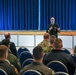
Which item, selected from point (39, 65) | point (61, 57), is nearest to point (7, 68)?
point (39, 65)

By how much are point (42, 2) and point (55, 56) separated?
10.8 m

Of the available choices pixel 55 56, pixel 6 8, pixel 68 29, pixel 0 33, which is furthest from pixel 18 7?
pixel 55 56

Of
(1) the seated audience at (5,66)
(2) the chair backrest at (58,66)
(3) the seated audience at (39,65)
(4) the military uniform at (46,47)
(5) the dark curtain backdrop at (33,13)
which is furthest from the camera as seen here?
(5) the dark curtain backdrop at (33,13)

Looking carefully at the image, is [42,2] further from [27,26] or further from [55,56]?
[55,56]

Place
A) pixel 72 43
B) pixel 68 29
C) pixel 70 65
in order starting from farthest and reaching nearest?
pixel 68 29 < pixel 72 43 < pixel 70 65

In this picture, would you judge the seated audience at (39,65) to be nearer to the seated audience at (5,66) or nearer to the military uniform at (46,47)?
the seated audience at (5,66)

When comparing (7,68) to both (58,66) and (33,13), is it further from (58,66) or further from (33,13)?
(33,13)

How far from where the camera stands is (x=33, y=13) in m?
15.7

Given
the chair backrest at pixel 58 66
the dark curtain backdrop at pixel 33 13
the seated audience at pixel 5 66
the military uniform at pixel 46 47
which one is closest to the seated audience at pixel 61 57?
the chair backrest at pixel 58 66

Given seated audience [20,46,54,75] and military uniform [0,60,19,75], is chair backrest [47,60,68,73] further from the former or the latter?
military uniform [0,60,19,75]

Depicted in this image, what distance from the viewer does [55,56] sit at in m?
5.09

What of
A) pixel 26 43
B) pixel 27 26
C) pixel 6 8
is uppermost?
pixel 6 8

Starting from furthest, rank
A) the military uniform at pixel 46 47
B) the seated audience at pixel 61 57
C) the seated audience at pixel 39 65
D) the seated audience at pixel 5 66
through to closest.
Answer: the military uniform at pixel 46 47, the seated audience at pixel 61 57, the seated audience at pixel 5 66, the seated audience at pixel 39 65

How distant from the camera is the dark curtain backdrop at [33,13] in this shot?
1531 centimetres
